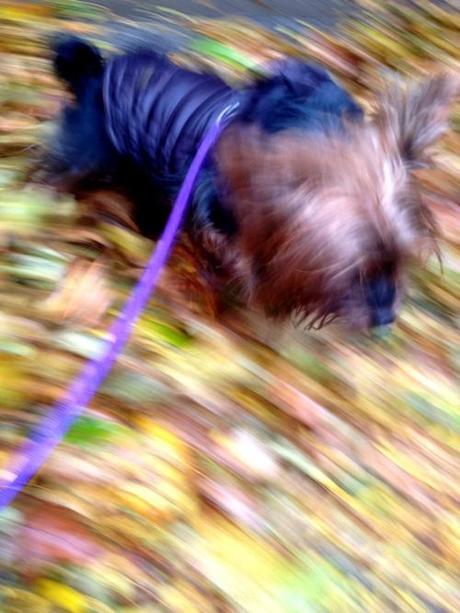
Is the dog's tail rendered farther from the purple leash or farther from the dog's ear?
the dog's ear

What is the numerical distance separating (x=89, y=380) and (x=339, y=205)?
604 millimetres

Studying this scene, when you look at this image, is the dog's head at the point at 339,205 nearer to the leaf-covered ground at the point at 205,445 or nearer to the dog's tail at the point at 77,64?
the leaf-covered ground at the point at 205,445

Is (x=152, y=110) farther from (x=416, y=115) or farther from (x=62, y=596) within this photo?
(x=62, y=596)

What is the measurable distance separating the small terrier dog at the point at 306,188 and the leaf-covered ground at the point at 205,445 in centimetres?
18

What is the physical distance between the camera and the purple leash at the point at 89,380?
5.44 ft

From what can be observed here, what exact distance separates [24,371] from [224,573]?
0.56 m

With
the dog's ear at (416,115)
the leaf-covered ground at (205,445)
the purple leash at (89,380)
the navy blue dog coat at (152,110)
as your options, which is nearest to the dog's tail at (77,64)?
the navy blue dog coat at (152,110)

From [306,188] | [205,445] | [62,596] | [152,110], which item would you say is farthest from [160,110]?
[62,596]

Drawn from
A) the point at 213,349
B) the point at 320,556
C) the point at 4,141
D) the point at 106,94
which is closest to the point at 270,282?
the point at 213,349

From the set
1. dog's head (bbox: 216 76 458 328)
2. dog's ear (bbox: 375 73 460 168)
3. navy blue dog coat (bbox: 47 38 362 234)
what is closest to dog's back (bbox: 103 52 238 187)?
navy blue dog coat (bbox: 47 38 362 234)

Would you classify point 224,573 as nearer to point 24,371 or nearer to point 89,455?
point 89,455

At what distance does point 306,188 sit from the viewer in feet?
6.09

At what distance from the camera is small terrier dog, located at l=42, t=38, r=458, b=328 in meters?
1.86

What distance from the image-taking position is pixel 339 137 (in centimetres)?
194
